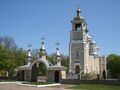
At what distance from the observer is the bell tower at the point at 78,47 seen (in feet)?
172

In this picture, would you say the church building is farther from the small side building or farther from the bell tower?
the small side building

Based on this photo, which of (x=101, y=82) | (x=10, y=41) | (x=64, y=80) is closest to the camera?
(x=101, y=82)

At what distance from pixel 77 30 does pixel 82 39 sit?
219 cm

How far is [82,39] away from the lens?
5319cm

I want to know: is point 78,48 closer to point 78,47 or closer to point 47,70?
point 78,47

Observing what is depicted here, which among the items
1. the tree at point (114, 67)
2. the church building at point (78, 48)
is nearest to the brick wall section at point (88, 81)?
the church building at point (78, 48)

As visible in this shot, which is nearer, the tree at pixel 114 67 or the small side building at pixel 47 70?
the small side building at pixel 47 70

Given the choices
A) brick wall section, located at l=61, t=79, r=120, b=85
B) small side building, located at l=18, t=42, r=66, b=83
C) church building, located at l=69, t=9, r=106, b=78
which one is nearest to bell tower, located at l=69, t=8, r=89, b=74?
church building, located at l=69, t=9, r=106, b=78

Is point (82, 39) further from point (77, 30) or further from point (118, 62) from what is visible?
point (118, 62)

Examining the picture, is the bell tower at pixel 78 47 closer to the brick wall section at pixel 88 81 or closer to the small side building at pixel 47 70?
the small side building at pixel 47 70

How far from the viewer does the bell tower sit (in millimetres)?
52275

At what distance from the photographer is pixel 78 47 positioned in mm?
52844

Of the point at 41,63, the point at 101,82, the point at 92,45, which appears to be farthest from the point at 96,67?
the point at 101,82

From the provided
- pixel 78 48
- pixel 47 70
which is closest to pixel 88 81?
pixel 47 70
